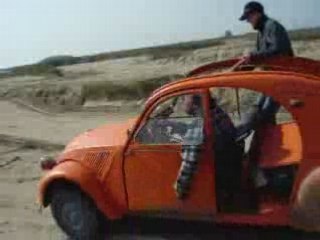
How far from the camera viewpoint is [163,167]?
7.47 meters

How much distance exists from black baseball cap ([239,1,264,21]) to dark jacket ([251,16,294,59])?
0.39 feet

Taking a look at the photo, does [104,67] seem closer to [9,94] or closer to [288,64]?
[9,94]

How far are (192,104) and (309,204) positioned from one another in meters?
1.59

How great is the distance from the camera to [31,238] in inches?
344

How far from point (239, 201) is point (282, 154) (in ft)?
2.22

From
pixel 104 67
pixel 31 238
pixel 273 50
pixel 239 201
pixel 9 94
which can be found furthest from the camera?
pixel 104 67

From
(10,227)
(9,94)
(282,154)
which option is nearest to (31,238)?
(10,227)

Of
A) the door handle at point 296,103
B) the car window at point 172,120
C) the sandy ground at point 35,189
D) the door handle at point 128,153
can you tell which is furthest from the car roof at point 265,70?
the sandy ground at point 35,189

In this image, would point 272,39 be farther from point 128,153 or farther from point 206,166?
point 128,153

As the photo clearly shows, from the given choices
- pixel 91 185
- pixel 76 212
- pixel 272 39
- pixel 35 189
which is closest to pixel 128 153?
pixel 91 185

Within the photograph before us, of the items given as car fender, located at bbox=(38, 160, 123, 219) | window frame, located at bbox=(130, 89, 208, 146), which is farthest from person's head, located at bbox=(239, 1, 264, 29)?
car fender, located at bbox=(38, 160, 123, 219)

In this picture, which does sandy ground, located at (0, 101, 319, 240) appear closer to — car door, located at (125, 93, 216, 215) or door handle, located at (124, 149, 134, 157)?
car door, located at (125, 93, 216, 215)

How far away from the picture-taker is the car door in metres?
7.33

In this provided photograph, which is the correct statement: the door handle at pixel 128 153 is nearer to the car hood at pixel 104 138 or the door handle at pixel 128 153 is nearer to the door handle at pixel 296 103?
the car hood at pixel 104 138
